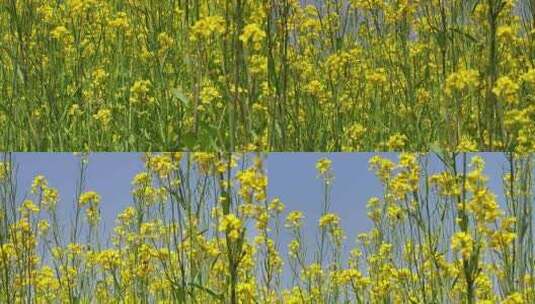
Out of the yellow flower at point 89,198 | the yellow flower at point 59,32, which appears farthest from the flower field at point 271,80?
the yellow flower at point 89,198

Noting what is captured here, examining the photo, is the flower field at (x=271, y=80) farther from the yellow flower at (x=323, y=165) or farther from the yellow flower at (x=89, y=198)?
the yellow flower at (x=89, y=198)

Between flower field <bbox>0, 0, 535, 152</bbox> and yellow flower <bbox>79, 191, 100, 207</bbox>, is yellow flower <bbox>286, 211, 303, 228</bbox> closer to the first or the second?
flower field <bbox>0, 0, 535, 152</bbox>

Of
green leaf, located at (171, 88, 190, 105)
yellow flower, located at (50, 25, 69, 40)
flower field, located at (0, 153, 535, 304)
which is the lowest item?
flower field, located at (0, 153, 535, 304)

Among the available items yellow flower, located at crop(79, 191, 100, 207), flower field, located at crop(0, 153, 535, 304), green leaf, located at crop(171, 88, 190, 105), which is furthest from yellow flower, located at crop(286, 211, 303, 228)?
yellow flower, located at crop(79, 191, 100, 207)

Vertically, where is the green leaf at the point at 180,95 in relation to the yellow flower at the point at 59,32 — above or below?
below

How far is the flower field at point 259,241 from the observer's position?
9.27 ft

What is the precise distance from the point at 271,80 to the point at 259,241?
567 mm

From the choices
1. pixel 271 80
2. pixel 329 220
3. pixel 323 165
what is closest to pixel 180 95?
pixel 271 80

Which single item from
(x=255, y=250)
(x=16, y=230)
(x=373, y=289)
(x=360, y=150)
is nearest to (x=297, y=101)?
(x=360, y=150)

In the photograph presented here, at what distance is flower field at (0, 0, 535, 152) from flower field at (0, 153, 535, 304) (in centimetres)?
10

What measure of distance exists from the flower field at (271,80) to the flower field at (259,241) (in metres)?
0.10

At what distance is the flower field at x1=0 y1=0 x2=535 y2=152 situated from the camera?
2.93 metres

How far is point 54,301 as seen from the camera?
11.0 feet

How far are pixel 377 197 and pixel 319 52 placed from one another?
0.71 meters
